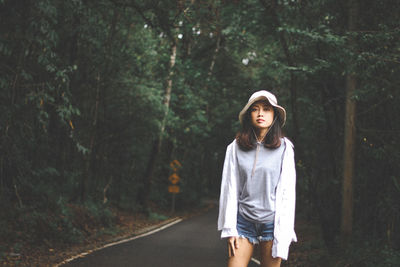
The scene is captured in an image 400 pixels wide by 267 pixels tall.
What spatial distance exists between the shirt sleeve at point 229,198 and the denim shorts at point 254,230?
0.25 ft

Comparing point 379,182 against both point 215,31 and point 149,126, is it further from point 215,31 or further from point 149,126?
point 149,126

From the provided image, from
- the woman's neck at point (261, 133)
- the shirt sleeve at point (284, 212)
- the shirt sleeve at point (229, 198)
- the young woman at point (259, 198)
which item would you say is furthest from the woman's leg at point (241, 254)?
the woman's neck at point (261, 133)

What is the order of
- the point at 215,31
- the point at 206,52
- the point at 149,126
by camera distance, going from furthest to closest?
1. the point at 206,52
2. the point at 149,126
3. the point at 215,31

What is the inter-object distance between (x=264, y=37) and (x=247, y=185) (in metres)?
8.31

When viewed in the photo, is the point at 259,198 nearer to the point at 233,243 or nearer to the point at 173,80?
the point at 233,243

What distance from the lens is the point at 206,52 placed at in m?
27.1

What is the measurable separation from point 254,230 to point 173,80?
53.9ft

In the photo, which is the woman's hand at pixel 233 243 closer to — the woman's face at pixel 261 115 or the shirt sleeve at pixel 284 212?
the shirt sleeve at pixel 284 212

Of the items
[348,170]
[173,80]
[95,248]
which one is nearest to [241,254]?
[348,170]

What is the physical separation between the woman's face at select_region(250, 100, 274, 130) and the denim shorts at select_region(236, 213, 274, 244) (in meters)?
0.77

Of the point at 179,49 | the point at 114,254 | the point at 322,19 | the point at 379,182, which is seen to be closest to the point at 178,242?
the point at 114,254

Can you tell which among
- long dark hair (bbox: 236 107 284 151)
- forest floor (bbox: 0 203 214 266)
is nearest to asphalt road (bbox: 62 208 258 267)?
forest floor (bbox: 0 203 214 266)

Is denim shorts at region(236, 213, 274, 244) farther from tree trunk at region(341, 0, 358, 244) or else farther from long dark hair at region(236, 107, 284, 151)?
tree trunk at region(341, 0, 358, 244)

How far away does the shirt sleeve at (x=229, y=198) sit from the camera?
342 centimetres
